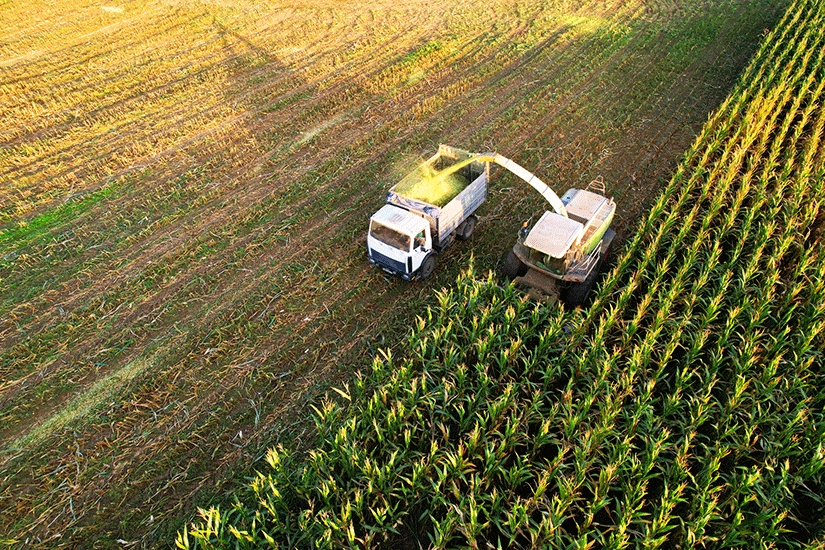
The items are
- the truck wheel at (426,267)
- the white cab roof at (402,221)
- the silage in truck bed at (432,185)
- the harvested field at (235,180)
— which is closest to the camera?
the harvested field at (235,180)

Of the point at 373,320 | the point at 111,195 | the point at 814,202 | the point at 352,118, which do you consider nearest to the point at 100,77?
the point at 111,195

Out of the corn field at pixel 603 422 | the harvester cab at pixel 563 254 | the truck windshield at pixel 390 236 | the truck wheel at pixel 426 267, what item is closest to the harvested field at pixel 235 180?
the truck wheel at pixel 426 267

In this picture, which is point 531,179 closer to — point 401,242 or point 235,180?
point 401,242

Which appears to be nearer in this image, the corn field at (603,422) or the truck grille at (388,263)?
the corn field at (603,422)

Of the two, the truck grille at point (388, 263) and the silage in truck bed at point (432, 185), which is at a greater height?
the silage in truck bed at point (432, 185)

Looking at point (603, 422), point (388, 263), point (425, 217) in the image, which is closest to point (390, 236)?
point (388, 263)

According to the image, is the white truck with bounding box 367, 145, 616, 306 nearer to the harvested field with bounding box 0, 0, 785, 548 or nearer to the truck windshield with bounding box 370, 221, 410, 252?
the truck windshield with bounding box 370, 221, 410, 252

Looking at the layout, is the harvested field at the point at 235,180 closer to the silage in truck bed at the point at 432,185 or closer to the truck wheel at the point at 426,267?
the truck wheel at the point at 426,267

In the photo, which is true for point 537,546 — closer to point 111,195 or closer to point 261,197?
point 261,197
